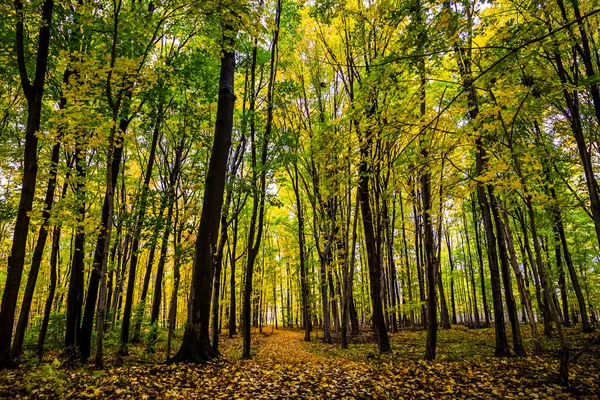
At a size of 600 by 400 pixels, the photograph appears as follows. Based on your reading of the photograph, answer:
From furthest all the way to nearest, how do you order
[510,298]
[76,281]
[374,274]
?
[374,274]
[76,281]
[510,298]

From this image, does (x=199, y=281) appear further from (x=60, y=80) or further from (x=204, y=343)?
(x=60, y=80)

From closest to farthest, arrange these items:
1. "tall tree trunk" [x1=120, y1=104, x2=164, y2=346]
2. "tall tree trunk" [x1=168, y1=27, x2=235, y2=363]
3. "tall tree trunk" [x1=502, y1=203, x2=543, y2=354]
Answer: "tall tree trunk" [x1=168, y1=27, x2=235, y2=363] → "tall tree trunk" [x1=502, y1=203, x2=543, y2=354] → "tall tree trunk" [x1=120, y1=104, x2=164, y2=346]

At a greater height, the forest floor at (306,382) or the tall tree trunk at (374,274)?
the tall tree trunk at (374,274)

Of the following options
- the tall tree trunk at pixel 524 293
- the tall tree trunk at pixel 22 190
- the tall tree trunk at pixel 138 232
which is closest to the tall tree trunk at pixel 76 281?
the tall tree trunk at pixel 138 232

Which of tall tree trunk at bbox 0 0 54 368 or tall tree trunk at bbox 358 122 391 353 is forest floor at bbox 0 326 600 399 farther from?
tall tree trunk at bbox 358 122 391 353

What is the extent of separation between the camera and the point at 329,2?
666cm

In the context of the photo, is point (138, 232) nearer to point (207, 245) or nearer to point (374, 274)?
point (207, 245)

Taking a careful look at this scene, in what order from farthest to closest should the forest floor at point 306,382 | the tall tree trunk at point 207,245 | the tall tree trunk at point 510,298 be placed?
the tall tree trunk at point 510,298 < the tall tree trunk at point 207,245 < the forest floor at point 306,382

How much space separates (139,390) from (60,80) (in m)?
10.8

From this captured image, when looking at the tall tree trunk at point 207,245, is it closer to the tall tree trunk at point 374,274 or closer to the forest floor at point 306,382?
the forest floor at point 306,382

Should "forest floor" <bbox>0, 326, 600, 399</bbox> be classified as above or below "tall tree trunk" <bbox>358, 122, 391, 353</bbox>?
below

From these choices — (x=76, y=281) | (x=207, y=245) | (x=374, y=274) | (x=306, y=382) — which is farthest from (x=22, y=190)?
(x=374, y=274)

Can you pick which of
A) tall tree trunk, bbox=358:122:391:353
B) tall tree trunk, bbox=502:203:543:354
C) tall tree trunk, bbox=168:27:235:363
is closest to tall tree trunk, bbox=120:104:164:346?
tall tree trunk, bbox=168:27:235:363

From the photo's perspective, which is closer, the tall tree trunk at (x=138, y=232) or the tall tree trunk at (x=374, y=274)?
the tall tree trunk at (x=138, y=232)
